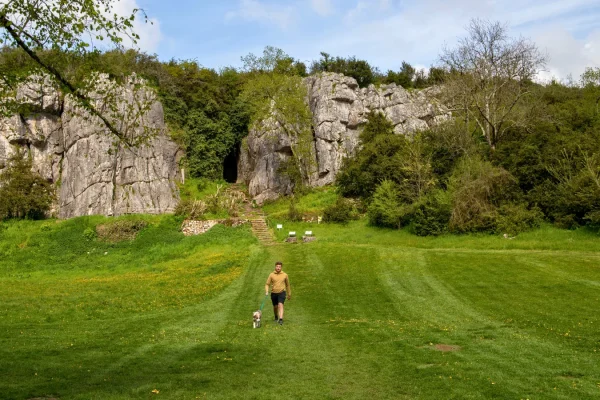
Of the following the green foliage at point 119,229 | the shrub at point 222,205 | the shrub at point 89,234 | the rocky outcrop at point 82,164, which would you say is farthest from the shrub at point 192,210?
the shrub at point 89,234

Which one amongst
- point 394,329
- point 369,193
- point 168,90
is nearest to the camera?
point 394,329

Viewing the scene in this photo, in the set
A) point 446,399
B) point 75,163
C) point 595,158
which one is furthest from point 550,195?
point 75,163

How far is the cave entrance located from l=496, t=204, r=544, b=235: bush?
37453mm

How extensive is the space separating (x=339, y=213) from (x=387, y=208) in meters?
5.02

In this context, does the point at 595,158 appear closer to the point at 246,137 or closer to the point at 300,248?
the point at 300,248

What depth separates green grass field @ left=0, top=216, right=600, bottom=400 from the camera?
32.0 feet

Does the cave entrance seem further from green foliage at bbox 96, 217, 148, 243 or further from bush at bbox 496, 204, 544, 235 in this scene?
bush at bbox 496, 204, 544, 235

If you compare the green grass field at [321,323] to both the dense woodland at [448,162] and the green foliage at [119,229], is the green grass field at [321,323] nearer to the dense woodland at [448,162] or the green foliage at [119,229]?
the dense woodland at [448,162]

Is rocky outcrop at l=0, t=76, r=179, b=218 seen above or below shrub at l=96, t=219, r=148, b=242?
above

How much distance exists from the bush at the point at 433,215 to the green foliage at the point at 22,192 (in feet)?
109

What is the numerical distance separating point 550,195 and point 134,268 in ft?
95.8

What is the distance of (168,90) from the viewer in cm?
5988

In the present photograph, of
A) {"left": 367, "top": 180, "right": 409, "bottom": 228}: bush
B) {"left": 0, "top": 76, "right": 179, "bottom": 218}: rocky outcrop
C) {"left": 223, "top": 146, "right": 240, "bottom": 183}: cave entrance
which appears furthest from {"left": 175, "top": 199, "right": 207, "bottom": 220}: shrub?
{"left": 223, "top": 146, "right": 240, "bottom": 183}: cave entrance

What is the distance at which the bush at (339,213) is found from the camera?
43812 mm
